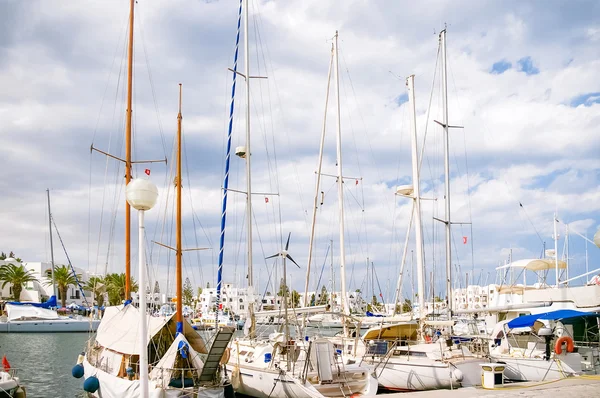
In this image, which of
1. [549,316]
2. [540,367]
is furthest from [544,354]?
[549,316]

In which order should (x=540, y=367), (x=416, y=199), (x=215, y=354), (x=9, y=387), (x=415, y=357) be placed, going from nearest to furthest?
(x=215, y=354) → (x=9, y=387) → (x=415, y=357) → (x=540, y=367) → (x=416, y=199)

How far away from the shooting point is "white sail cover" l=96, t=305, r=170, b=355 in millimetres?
18969

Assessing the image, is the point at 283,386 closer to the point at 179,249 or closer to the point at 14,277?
the point at 179,249

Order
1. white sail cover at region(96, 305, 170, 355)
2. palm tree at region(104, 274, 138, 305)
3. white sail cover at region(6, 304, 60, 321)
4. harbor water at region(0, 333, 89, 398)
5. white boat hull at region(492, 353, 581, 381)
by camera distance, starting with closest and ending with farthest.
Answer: white sail cover at region(96, 305, 170, 355), white boat hull at region(492, 353, 581, 381), harbor water at region(0, 333, 89, 398), white sail cover at region(6, 304, 60, 321), palm tree at region(104, 274, 138, 305)

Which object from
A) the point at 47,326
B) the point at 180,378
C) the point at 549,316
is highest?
the point at 549,316

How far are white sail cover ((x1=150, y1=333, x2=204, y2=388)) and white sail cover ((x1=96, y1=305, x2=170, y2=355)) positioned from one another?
149 centimetres

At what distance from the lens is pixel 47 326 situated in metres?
82.4

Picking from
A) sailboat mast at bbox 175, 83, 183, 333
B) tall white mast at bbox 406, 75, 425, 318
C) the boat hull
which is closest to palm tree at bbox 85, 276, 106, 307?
sailboat mast at bbox 175, 83, 183, 333

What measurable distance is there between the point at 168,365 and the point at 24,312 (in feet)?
246

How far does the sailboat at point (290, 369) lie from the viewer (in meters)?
19.3

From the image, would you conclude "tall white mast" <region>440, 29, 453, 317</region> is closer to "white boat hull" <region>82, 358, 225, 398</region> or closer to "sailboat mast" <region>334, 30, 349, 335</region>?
"sailboat mast" <region>334, 30, 349, 335</region>

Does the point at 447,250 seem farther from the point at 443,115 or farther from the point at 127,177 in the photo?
the point at 127,177

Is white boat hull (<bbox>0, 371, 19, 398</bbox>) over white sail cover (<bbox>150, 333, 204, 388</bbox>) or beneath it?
beneath

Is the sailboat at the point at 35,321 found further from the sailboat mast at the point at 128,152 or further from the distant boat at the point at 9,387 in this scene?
the distant boat at the point at 9,387
